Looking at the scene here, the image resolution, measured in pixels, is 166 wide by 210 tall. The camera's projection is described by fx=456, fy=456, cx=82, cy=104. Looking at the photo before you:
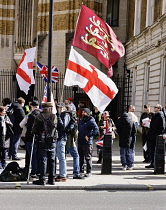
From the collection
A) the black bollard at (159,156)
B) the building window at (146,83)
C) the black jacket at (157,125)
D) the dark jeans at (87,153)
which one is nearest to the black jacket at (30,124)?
the dark jeans at (87,153)

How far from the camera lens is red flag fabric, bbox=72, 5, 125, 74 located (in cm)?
1109

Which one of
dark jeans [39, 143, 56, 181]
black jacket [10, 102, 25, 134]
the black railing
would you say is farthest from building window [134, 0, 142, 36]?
dark jeans [39, 143, 56, 181]

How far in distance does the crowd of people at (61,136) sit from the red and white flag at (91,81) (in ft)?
1.76

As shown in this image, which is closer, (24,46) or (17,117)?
(17,117)

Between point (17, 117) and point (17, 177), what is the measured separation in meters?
3.85

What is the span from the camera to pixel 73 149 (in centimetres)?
1064

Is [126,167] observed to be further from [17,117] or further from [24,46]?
[24,46]

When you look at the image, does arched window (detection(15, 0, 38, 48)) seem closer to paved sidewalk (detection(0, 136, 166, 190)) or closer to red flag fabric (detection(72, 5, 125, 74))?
paved sidewalk (detection(0, 136, 166, 190))
